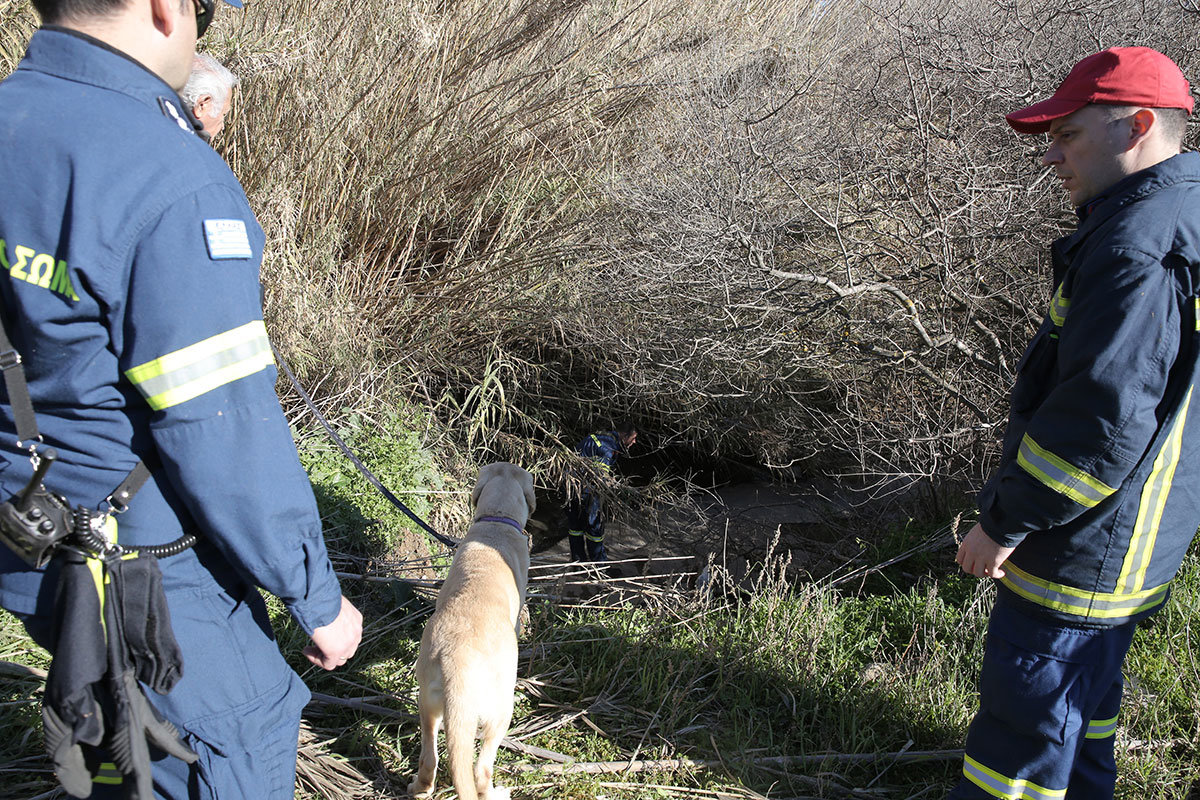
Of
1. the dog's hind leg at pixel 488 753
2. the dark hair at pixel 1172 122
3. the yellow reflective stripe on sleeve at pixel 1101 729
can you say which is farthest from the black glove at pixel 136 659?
the dark hair at pixel 1172 122

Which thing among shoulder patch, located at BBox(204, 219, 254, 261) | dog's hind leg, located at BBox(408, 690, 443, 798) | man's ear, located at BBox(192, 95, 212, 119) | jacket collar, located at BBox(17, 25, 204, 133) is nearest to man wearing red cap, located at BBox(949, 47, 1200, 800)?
dog's hind leg, located at BBox(408, 690, 443, 798)

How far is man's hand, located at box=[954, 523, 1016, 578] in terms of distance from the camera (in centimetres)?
214

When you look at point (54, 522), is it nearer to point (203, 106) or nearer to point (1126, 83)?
point (203, 106)

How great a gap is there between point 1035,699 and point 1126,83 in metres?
1.63

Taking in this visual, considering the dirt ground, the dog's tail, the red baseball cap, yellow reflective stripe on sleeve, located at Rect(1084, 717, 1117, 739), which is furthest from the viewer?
the dirt ground

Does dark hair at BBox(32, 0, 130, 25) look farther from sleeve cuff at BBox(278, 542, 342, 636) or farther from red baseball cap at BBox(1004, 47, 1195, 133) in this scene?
red baseball cap at BBox(1004, 47, 1195, 133)

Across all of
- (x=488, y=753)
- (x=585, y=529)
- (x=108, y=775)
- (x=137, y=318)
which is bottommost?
(x=585, y=529)

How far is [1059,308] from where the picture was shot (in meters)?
2.16

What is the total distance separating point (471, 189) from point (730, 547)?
3.65 metres

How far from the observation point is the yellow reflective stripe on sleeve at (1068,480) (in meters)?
1.94

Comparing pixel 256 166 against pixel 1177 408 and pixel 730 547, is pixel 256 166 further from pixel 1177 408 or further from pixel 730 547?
pixel 1177 408

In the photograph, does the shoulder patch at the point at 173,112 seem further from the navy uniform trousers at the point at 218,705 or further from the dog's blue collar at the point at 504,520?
the dog's blue collar at the point at 504,520

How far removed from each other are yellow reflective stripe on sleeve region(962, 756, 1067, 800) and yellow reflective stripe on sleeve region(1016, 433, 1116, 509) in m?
0.82

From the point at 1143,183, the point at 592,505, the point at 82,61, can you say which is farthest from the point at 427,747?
the point at 592,505
